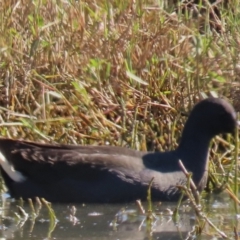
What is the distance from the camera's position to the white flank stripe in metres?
6.41

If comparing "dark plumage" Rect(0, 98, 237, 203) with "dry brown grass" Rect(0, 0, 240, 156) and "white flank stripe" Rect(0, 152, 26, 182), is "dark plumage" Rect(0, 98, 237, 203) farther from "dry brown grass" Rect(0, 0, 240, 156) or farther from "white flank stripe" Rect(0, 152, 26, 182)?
"dry brown grass" Rect(0, 0, 240, 156)

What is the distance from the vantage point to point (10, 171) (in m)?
6.43

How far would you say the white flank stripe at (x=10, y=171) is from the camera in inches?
253

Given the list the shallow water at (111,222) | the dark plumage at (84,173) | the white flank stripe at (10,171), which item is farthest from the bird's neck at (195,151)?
the white flank stripe at (10,171)

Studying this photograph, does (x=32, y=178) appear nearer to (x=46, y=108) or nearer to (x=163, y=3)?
(x=46, y=108)

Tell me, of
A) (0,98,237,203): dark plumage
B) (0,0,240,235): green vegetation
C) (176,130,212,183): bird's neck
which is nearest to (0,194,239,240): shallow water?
(0,98,237,203): dark plumage

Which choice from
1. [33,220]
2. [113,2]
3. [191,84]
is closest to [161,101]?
[191,84]

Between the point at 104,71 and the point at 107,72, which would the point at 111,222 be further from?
the point at 104,71

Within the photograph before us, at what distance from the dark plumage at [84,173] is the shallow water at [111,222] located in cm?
8

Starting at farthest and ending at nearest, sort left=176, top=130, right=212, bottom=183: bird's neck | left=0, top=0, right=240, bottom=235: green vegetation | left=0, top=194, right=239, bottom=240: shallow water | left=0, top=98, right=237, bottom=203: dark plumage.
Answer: left=0, top=0, right=240, bottom=235: green vegetation < left=176, top=130, right=212, bottom=183: bird's neck < left=0, top=98, right=237, bottom=203: dark plumage < left=0, top=194, right=239, bottom=240: shallow water

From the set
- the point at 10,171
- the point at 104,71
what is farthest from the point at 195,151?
the point at 10,171

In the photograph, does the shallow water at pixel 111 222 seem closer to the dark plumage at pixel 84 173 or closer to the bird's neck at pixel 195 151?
the dark plumage at pixel 84 173

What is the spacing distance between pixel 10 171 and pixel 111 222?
0.98m

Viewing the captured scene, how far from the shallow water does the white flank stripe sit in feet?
0.54
